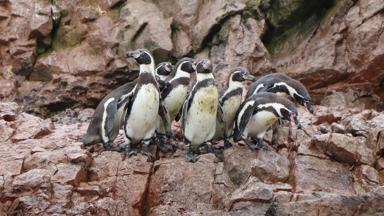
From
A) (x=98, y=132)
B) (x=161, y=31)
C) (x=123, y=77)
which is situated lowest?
(x=98, y=132)

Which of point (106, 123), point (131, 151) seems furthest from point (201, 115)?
point (106, 123)

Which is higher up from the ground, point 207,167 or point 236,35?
point 236,35

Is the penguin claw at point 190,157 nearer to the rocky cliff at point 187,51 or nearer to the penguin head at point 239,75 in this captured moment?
the rocky cliff at point 187,51

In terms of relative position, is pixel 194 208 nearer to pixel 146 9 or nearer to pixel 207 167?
pixel 207 167

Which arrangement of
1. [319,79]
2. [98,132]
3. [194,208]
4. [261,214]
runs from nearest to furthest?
[261,214] → [194,208] → [98,132] → [319,79]

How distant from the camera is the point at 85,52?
14.3 m

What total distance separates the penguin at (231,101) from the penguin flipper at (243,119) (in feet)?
0.81

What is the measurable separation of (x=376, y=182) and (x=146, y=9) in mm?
6222

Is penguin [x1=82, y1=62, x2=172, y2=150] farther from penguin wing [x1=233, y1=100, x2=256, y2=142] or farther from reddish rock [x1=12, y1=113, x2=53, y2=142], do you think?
penguin wing [x1=233, y1=100, x2=256, y2=142]

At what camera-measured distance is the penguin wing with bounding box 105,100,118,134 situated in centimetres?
1008

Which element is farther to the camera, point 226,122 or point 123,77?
point 123,77

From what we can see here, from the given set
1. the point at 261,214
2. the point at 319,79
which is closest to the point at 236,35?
the point at 319,79

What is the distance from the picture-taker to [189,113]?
1010 centimetres

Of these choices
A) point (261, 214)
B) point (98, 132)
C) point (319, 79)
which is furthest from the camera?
point (319, 79)
